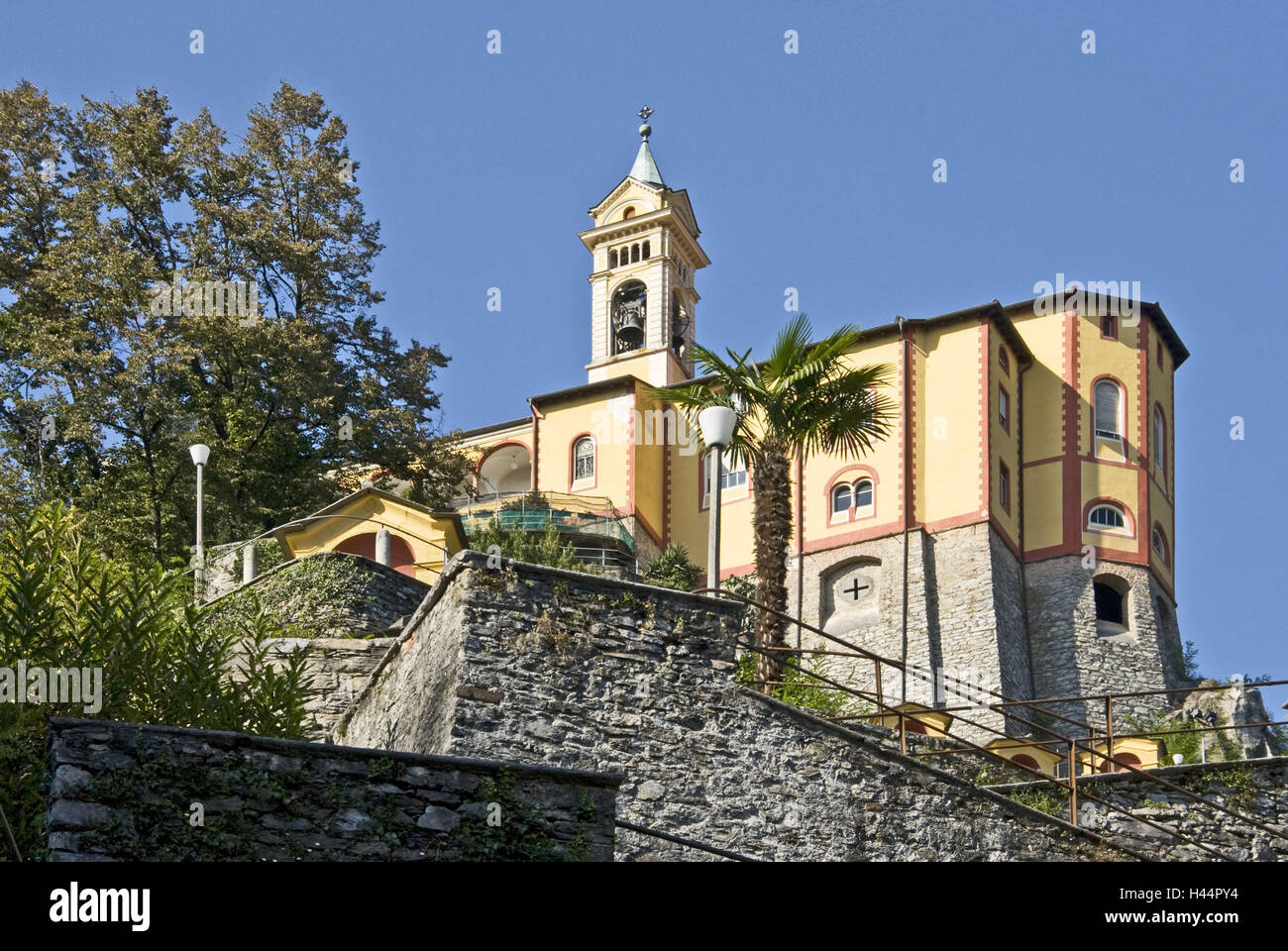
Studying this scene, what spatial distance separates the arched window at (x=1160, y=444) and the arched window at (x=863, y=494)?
27.9 ft

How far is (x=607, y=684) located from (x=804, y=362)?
8486 mm

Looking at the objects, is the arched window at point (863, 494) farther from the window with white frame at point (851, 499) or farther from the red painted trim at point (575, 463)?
the red painted trim at point (575, 463)

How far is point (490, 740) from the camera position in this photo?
49.7 feet

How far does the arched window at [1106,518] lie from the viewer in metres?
48.3

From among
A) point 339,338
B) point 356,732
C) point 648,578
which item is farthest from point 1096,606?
point 356,732

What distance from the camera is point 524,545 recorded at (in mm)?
38469

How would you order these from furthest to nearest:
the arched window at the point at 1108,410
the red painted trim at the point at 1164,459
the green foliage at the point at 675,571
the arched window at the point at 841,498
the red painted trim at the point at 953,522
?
1. the red painted trim at the point at 1164,459
2. the arched window at the point at 1108,410
3. the arched window at the point at 841,498
4. the red painted trim at the point at 953,522
5. the green foliage at the point at 675,571

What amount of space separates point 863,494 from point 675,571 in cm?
629

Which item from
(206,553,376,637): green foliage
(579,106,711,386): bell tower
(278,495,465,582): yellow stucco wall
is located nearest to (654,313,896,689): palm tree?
(206,553,376,637): green foliage

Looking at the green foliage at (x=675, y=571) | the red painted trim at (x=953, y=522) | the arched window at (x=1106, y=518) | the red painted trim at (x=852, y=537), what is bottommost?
the green foliage at (x=675, y=571)

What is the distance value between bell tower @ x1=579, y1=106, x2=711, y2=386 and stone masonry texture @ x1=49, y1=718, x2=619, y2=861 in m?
48.5

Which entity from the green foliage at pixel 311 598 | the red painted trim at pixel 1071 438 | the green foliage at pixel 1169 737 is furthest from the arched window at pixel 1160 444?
the green foliage at pixel 311 598

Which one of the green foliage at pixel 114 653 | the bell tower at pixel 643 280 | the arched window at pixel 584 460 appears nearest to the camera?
the green foliage at pixel 114 653
